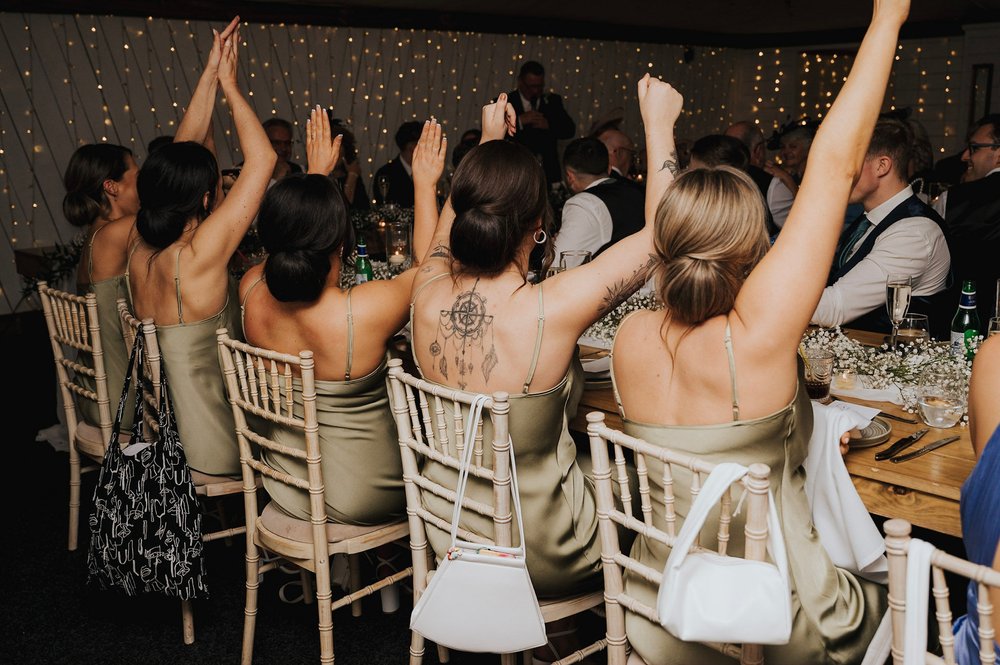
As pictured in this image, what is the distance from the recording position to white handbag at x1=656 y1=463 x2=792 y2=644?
1.33 meters

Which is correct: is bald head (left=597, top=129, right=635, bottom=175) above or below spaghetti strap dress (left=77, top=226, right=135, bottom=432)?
above

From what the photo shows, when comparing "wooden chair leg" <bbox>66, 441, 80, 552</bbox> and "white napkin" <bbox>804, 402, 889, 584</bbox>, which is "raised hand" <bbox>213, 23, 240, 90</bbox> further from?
"white napkin" <bbox>804, 402, 889, 584</bbox>

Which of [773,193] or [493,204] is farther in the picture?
[773,193]

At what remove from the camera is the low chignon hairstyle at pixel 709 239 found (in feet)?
5.53

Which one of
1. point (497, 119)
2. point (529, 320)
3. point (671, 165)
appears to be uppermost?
point (497, 119)

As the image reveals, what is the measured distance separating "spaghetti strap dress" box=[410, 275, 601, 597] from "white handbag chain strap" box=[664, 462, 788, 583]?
733 mm

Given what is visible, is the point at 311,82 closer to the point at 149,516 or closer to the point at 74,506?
the point at 74,506

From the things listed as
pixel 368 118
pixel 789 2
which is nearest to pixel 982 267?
pixel 368 118

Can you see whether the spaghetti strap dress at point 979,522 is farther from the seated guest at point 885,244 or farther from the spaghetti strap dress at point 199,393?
the spaghetti strap dress at point 199,393

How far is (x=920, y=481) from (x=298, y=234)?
5.44 ft

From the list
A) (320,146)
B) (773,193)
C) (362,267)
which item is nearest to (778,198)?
(773,193)

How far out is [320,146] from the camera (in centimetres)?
298

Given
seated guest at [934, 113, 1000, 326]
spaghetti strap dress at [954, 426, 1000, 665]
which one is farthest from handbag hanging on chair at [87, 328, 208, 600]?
seated guest at [934, 113, 1000, 326]

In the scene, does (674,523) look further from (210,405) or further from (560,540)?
(210,405)
